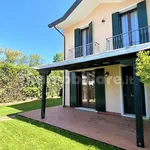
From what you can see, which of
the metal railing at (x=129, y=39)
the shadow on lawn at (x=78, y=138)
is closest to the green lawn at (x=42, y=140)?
the shadow on lawn at (x=78, y=138)

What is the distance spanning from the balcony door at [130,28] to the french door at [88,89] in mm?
3517

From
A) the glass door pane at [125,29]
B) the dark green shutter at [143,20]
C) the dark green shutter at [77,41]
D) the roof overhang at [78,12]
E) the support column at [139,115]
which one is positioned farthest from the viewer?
the dark green shutter at [77,41]

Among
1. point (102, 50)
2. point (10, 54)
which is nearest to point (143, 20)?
point (102, 50)

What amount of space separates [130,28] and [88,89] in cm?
535

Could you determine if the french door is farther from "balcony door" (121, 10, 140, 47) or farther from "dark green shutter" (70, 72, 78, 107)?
"balcony door" (121, 10, 140, 47)

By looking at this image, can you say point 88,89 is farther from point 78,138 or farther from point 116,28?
point 78,138

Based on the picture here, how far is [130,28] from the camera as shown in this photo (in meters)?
9.28

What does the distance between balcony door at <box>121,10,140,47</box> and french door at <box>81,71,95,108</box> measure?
352cm

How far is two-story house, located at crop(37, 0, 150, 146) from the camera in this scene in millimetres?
8516

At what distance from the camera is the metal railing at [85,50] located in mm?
10828

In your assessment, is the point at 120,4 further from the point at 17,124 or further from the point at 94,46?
the point at 17,124

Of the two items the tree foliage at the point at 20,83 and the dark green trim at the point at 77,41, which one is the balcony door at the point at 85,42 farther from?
the tree foliage at the point at 20,83

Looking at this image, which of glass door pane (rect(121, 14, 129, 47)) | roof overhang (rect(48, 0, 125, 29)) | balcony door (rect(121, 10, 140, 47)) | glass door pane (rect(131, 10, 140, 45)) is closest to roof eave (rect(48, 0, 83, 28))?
roof overhang (rect(48, 0, 125, 29))

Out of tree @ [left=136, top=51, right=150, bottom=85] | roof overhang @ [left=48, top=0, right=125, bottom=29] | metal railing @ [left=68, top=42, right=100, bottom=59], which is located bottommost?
tree @ [left=136, top=51, right=150, bottom=85]
